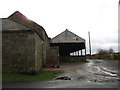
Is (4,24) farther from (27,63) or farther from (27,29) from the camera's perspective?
(27,63)

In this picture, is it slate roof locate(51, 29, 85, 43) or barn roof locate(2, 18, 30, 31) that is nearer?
barn roof locate(2, 18, 30, 31)

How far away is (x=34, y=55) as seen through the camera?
59.2 ft

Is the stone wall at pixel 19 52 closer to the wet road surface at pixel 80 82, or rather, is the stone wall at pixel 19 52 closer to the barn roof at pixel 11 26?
the barn roof at pixel 11 26

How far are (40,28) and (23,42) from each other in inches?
455

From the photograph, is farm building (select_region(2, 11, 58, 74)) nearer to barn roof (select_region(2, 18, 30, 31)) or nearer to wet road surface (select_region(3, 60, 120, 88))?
barn roof (select_region(2, 18, 30, 31))

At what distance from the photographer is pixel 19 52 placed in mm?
18109

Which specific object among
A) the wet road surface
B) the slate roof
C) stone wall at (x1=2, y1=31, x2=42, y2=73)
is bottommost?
the wet road surface

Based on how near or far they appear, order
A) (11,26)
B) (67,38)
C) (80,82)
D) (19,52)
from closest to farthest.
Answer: (80,82) < (19,52) < (11,26) < (67,38)

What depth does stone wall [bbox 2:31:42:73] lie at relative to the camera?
58.5 feet

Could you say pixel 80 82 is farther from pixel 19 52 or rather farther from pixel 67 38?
pixel 67 38

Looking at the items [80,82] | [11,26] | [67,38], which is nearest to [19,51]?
[11,26]

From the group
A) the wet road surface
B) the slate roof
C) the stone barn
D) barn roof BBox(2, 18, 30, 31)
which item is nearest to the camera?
the wet road surface

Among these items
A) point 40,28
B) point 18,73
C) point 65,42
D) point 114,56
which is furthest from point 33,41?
point 114,56

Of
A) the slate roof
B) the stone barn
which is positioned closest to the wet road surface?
the stone barn
